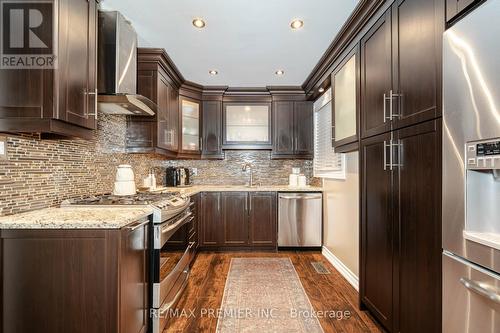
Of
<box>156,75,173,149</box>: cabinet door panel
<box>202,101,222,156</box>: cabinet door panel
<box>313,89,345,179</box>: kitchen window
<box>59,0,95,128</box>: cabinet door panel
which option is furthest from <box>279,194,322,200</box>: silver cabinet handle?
<box>59,0,95,128</box>: cabinet door panel

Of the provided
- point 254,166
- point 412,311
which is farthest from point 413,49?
point 254,166

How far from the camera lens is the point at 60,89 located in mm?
1463

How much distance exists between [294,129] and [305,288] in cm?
235

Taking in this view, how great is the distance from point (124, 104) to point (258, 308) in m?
2.08

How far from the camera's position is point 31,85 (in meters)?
1.41

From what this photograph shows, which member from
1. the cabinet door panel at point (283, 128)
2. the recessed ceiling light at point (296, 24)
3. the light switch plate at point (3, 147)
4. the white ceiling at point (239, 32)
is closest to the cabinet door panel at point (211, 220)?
the cabinet door panel at point (283, 128)

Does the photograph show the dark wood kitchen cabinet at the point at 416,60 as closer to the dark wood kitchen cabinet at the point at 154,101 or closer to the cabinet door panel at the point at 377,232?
the cabinet door panel at the point at 377,232

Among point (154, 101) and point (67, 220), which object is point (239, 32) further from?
point (67, 220)

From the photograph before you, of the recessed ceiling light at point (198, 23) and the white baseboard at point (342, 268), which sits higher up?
the recessed ceiling light at point (198, 23)

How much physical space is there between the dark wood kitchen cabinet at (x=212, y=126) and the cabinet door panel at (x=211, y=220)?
705 millimetres

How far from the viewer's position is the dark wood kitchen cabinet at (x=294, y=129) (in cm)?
418

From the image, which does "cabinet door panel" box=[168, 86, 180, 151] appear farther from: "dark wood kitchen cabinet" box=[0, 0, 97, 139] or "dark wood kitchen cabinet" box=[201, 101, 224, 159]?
"dark wood kitchen cabinet" box=[0, 0, 97, 139]

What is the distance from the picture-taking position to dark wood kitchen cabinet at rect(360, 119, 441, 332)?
136 centimetres

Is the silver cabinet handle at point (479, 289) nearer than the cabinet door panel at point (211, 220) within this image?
Yes
